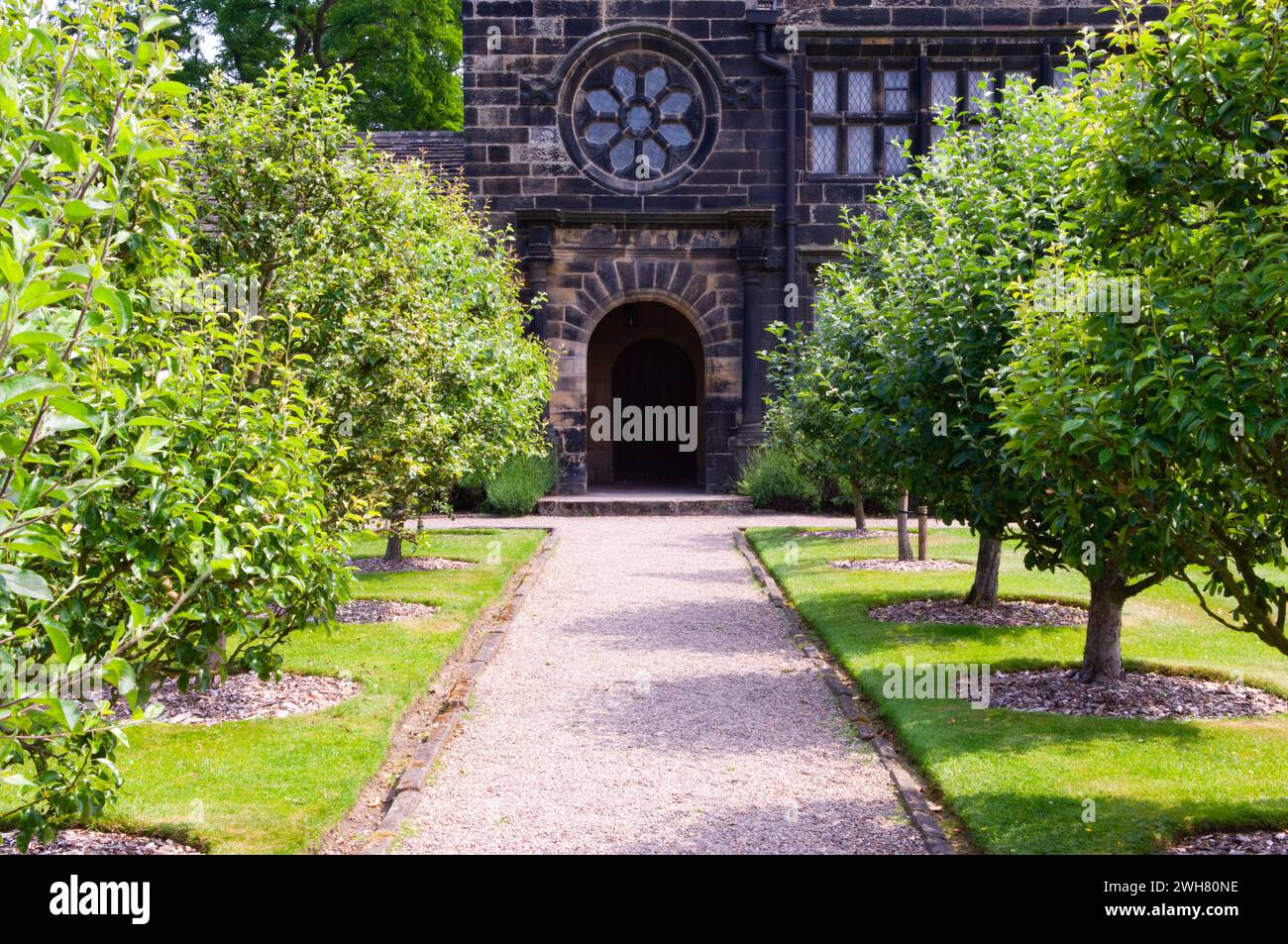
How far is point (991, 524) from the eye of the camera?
9359 mm

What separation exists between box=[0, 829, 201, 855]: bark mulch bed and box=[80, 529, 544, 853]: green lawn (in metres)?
0.07

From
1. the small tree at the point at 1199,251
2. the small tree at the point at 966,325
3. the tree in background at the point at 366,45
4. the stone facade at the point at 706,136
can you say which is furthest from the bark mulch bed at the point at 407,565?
the tree in background at the point at 366,45

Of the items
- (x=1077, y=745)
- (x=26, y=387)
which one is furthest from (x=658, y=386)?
(x=26, y=387)

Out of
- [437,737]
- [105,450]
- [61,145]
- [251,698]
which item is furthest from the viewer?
[251,698]

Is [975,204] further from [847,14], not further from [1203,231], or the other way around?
[847,14]

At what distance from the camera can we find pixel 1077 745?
24.8 feet

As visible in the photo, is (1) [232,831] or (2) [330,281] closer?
(1) [232,831]

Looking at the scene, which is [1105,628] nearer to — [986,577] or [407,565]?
[986,577]

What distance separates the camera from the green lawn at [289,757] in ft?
19.7

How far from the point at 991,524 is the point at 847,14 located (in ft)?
54.6

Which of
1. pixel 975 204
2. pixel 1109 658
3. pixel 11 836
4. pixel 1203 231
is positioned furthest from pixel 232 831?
pixel 975 204

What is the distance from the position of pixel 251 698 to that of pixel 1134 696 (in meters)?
6.15

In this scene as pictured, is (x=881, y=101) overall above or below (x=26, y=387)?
above

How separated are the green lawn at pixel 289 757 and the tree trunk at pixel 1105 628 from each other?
487cm
